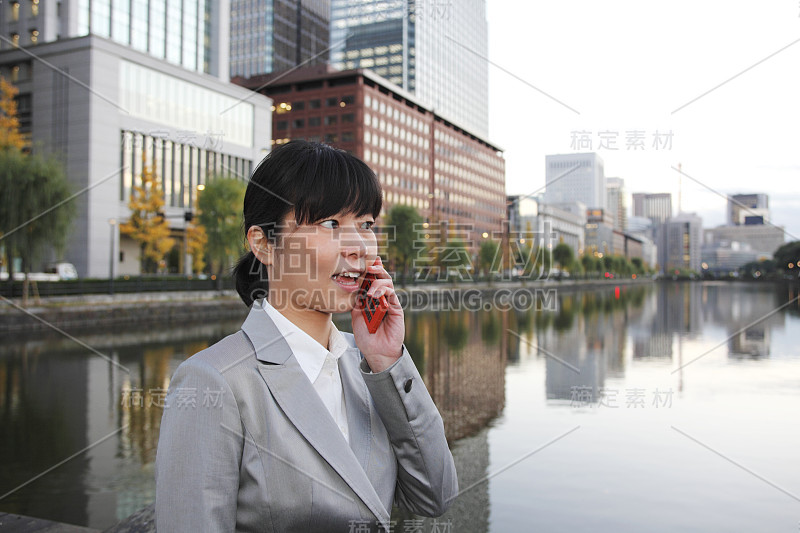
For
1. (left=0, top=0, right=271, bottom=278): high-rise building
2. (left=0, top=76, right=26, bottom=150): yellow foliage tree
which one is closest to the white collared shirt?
(left=0, top=76, right=26, bottom=150): yellow foliage tree

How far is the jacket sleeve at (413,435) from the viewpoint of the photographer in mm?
1711

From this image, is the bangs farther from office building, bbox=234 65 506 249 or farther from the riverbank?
office building, bbox=234 65 506 249

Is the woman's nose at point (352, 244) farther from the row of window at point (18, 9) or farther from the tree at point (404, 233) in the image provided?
the row of window at point (18, 9)

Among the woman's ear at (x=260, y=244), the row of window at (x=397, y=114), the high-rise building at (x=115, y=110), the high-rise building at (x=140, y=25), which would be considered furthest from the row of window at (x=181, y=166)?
the woman's ear at (x=260, y=244)

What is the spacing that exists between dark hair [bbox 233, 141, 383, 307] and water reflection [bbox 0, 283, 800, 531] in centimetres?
427

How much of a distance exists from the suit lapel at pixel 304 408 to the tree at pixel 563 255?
6374cm

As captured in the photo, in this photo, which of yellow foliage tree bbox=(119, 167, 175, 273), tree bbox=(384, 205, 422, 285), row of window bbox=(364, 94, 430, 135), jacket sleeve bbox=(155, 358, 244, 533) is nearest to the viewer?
jacket sleeve bbox=(155, 358, 244, 533)

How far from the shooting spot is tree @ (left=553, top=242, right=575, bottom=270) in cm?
6419

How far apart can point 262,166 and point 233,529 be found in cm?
99

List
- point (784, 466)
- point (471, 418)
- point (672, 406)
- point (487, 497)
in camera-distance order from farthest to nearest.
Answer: point (672, 406), point (471, 418), point (784, 466), point (487, 497)

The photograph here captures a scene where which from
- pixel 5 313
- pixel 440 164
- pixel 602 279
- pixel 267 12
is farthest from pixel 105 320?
pixel 267 12

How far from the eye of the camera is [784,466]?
6992 millimetres

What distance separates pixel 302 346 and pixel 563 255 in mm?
70333

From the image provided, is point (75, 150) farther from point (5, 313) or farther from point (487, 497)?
point (487, 497)
